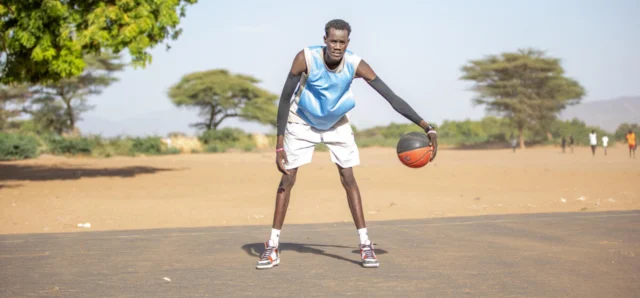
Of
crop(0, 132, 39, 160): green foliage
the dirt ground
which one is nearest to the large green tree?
crop(0, 132, 39, 160): green foliage

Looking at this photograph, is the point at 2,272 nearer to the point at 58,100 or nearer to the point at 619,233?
the point at 619,233

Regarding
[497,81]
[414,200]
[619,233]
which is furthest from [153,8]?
[497,81]

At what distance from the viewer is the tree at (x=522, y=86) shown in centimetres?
6525

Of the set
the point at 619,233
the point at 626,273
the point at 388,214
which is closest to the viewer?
the point at 626,273

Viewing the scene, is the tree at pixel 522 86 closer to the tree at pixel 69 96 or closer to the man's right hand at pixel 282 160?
the tree at pixel 69 96

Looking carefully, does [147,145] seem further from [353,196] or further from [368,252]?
[368,252]

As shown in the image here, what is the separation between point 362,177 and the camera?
26.2 metres

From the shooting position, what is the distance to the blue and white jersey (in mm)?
6734

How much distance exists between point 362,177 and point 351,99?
765 inches

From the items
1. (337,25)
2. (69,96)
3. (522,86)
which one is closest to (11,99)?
(69,96)

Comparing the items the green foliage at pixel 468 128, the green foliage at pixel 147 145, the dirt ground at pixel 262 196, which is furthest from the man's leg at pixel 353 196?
the green foliage at pixel 468 128

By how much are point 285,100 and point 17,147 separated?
40036 mm

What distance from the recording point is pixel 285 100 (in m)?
6.91

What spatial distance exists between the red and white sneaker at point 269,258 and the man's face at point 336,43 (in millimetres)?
1720
